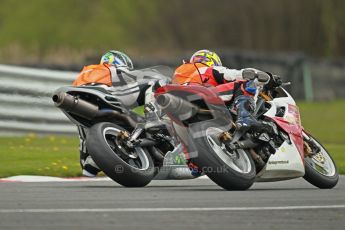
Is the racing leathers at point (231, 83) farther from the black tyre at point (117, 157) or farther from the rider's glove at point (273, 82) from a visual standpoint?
the black tyre at point (117, 157)

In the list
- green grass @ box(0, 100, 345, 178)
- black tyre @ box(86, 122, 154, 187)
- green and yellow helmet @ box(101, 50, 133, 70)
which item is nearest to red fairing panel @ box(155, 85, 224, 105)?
black tyre @ box(86, 122, 154, 187)

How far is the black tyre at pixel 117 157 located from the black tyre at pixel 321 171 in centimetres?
161

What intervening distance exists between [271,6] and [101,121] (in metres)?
32.7

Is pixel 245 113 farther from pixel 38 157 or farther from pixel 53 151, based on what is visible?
pixel 53 151

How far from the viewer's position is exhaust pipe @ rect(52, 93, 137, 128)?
468 inches

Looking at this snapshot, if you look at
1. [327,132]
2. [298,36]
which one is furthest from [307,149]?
[298,36]

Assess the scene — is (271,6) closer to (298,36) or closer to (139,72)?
(298,36)

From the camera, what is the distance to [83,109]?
12.0 metres

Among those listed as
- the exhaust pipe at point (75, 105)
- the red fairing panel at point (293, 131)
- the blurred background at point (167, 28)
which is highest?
the exhaust pipe at point (75, 105)

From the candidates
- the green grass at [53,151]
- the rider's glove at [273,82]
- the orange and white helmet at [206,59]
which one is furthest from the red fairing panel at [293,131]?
the green grass at [53,151]

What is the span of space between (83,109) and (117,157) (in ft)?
2.79

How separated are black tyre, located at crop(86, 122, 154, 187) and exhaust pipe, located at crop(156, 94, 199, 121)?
695mm

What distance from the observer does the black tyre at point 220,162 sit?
35.7 feet

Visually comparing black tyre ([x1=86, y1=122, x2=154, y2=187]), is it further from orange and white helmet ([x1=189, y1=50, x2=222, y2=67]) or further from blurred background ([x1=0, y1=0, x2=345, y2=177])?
blurred background ([x1=0, y1=0, x2=345, y2=177])
